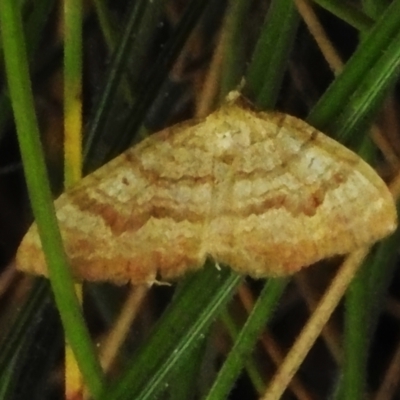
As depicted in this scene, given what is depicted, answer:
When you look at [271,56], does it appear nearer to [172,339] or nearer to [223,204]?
[223,204]

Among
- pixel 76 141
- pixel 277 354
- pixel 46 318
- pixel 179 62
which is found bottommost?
pixel 46 318

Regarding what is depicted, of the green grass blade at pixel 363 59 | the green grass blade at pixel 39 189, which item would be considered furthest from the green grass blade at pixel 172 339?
the green grass blade at pixel 363 59

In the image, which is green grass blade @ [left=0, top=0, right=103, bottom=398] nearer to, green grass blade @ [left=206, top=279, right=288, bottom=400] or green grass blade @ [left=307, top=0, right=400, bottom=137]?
green grass blade @ [left=206, top=279, right=288, bottom=400]

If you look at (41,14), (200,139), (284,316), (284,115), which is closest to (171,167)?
(200,139)

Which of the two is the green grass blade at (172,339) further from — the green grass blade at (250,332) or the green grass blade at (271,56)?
the green grass blade at (271,56)

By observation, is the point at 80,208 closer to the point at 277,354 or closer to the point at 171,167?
the point at 171,167

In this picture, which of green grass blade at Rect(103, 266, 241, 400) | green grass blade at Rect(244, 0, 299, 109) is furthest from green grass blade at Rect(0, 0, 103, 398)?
green grass blade at Rect(244, 0, 299, 109)

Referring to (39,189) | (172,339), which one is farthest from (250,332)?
(39,189)

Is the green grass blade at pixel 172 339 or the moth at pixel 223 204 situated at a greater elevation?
the moth at pixel 223 204
